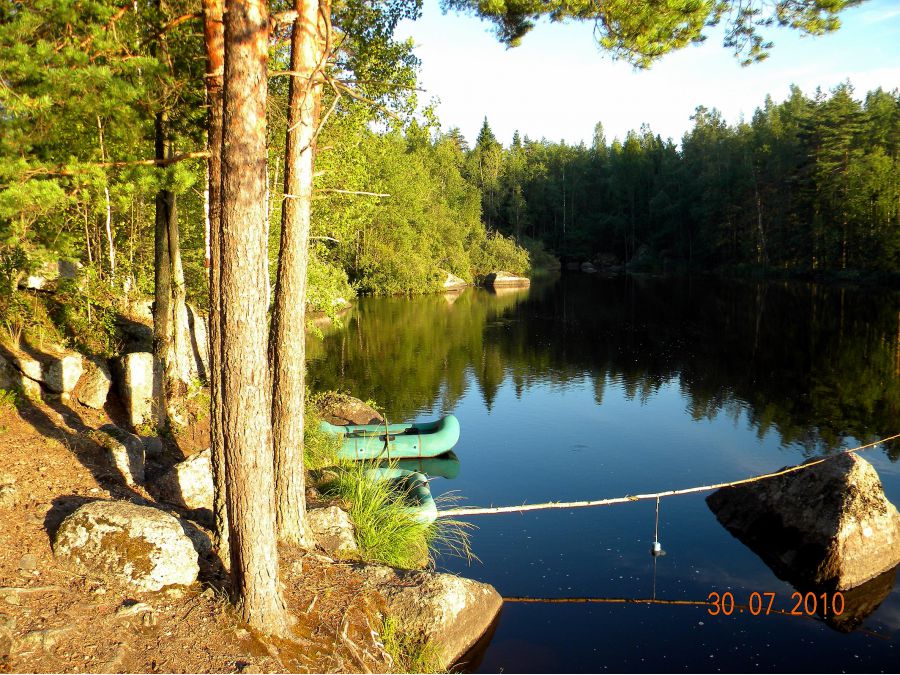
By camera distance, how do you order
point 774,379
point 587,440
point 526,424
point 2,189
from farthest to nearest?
point 774,379 → point 526,424 → point 587,440 → point 2,189

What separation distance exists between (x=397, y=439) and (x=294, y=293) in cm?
636

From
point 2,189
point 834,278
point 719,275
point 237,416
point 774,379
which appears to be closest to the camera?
point 237,416

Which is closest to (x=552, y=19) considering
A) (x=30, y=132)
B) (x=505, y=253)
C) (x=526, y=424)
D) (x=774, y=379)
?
(x=30, y=132)

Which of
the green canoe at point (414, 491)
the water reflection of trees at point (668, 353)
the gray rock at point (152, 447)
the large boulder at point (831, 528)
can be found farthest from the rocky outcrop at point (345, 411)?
the large boulder at point (831, 528)

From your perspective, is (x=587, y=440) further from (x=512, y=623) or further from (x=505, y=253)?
(x=505, y=253)

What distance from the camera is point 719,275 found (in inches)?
2040

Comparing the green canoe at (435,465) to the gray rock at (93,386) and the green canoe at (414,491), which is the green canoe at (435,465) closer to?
the green canoe at (414,491)

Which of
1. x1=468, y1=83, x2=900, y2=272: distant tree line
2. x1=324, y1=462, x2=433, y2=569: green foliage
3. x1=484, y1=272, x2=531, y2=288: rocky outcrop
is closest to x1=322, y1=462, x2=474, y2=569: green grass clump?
x1=324, y1=462, x2=433, y2=569: green foliage

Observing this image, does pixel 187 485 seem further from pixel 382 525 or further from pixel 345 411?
pixel 345 411

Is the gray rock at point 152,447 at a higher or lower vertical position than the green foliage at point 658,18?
lower

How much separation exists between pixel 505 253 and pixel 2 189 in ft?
155

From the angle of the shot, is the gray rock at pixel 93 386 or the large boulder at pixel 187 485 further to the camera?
the gray rock at pixel 93 386

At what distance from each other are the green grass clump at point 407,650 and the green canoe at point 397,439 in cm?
544

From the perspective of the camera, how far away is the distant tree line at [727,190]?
39.9 metres
